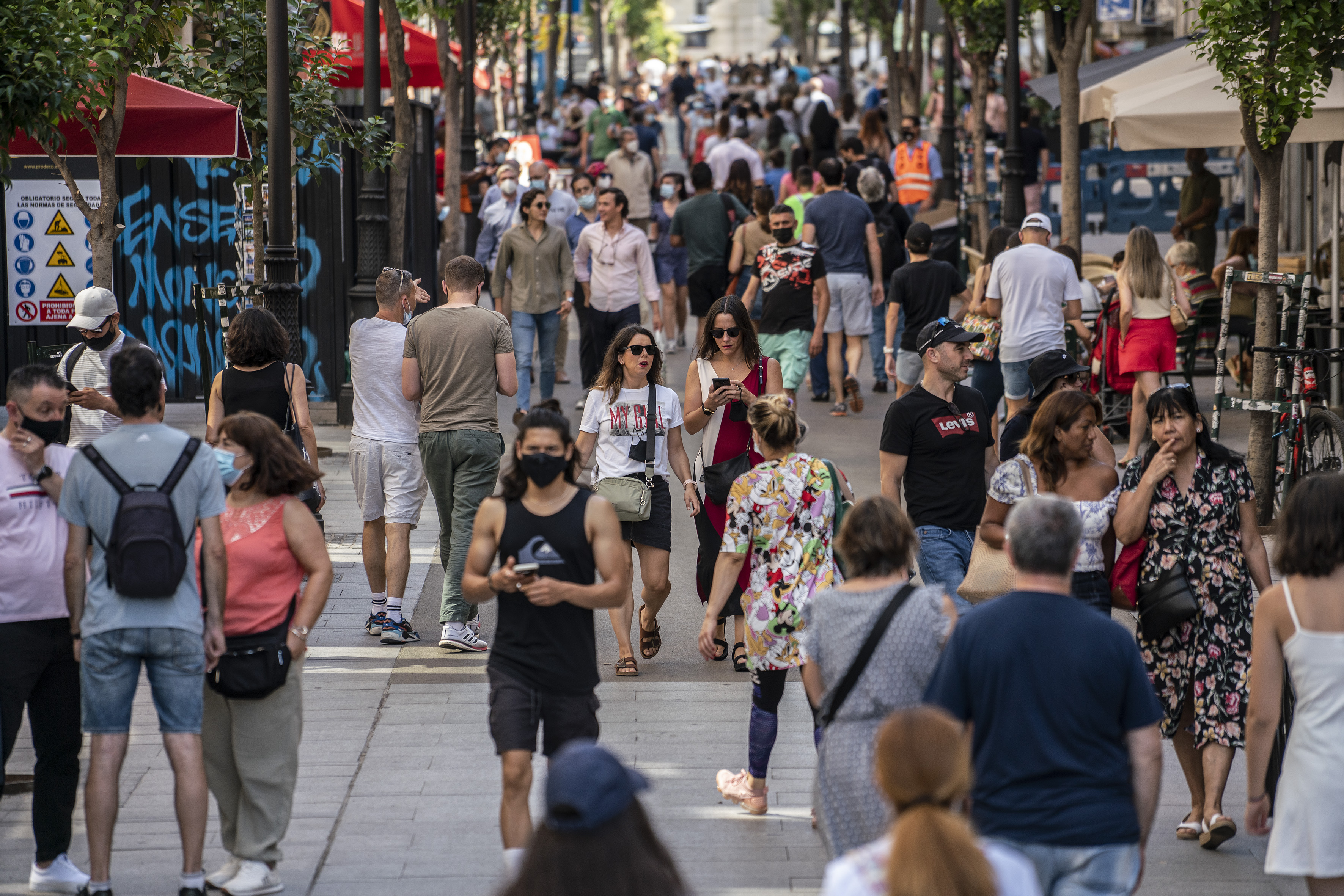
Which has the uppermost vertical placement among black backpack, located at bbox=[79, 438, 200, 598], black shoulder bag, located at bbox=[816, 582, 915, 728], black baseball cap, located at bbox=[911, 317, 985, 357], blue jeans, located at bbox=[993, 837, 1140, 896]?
black baseball cap, located at bbox=[911, 317, 985, 357]

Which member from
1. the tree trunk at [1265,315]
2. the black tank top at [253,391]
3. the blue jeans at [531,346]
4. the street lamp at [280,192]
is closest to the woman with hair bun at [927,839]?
the black tank top at [253,391]

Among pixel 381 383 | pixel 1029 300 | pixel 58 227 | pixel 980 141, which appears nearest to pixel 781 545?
pixel 381 383

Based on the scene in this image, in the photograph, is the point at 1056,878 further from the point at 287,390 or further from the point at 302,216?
the point at 302,216

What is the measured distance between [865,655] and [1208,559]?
1707 millimetres

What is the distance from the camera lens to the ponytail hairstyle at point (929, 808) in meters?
2.89

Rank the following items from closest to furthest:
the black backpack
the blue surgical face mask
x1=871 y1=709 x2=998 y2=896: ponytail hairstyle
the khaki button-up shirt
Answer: x1=871 y1=709 x2=998 y2=896: ponytail hairstyle
the black backpack
the blue surgical face mask
the khaki button-up shirt

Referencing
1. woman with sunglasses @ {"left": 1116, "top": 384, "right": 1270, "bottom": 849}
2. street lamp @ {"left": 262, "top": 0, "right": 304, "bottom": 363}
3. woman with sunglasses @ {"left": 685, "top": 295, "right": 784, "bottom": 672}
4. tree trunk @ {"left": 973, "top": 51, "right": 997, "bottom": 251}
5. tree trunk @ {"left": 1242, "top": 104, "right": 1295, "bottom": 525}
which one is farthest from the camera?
tree trunk @ {"left": 973, "top": 51, "right": 997, "bottom": 251}

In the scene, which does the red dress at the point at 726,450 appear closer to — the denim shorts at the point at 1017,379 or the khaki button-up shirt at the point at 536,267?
the denim shorts at the point at 1017,379

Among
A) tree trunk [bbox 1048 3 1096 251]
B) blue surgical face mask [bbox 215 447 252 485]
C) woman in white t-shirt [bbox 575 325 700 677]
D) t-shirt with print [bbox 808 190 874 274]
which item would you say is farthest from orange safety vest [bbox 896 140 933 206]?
blue surgical face mask [bbox 215 447 252 485]

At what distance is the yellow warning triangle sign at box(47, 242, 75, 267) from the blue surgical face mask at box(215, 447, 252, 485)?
6136 mm

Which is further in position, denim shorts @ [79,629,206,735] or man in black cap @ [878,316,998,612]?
man in black cap @ [878,316,998,612]

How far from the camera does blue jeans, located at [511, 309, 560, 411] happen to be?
44.9 feet

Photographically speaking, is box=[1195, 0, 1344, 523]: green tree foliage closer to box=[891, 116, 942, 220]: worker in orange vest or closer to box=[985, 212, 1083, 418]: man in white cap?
box=[985, 212, 1083, 418]: man in white cap

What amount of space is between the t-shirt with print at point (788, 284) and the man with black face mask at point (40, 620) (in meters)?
8.05
